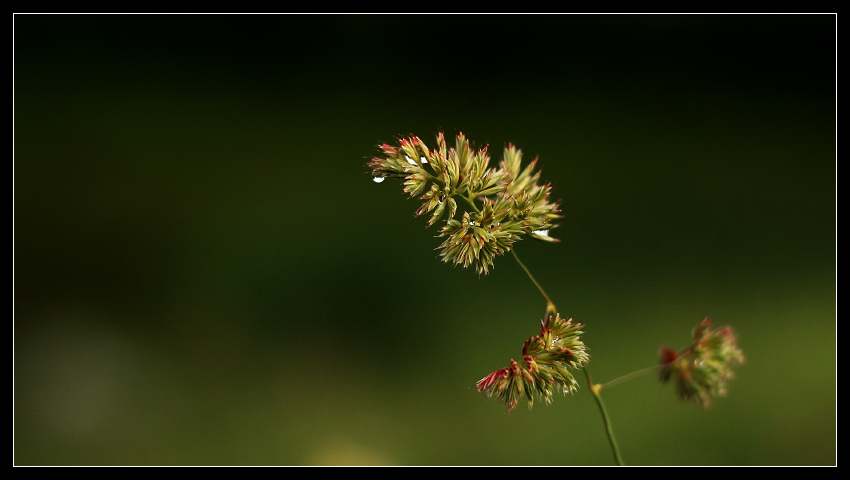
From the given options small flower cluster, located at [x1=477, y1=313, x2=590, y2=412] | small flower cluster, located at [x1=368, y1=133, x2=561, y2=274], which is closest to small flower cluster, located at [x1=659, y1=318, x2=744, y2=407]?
small flower cluster, located at [x1=477, y1=313, x2=590, y2=412]

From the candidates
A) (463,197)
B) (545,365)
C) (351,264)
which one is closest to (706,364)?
(545,365)

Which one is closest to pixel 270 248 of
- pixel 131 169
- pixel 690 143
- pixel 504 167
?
pixel 131 169

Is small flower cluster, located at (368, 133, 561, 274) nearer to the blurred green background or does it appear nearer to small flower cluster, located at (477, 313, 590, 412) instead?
small flower cluster, located at (477, 313, 590, 412)

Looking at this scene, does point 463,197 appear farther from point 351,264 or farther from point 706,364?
point 351,264

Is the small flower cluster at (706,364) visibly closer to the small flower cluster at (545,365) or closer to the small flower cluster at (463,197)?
the small flower cluster at (545,365)

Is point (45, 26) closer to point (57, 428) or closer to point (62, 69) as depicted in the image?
point (62, 69)

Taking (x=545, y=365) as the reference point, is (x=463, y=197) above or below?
above

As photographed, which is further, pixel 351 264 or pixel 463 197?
pixel 351 264
